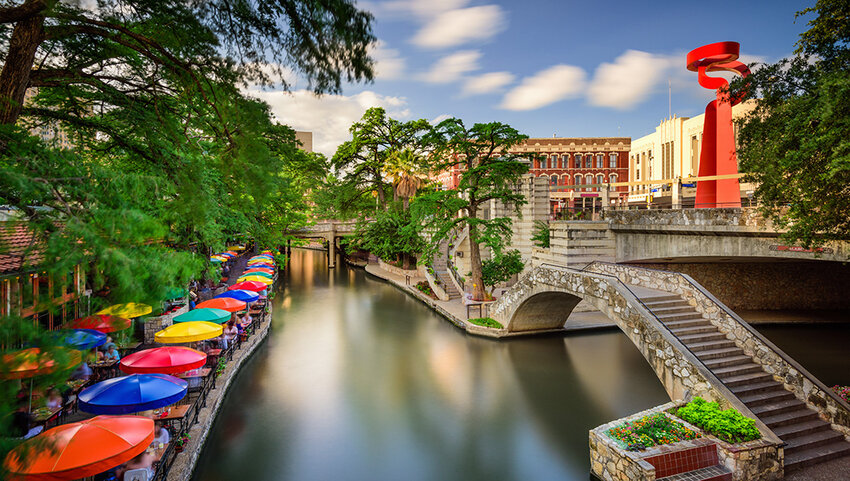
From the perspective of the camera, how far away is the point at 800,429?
10.5 m

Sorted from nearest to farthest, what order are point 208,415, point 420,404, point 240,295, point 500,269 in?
point 208,415
point 420,404
point 240,295
point 500,269

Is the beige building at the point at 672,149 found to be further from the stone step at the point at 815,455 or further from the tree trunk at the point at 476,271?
the stone step at the point at 815,455

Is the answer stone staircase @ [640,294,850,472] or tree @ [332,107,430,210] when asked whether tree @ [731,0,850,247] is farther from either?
tree @ [332,107,430,210]

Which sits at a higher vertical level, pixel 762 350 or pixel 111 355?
pixel 762 350

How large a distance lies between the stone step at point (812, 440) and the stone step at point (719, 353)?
2394 millimetres

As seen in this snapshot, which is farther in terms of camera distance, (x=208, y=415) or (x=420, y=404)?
(x=420, y=404)

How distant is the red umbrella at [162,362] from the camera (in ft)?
37.5

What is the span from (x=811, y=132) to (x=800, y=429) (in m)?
6.60

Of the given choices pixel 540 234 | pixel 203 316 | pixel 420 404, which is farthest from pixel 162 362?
pixel 540 234

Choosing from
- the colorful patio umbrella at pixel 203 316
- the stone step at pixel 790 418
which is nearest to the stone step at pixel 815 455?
the stone step at pixel 790 418

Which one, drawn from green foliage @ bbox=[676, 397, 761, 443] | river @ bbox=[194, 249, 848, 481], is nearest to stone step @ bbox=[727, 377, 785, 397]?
green foliage @ bbox=[676, 397, 761, 443]

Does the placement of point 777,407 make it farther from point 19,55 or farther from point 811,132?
point 19,55

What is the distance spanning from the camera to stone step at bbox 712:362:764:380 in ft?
38.0

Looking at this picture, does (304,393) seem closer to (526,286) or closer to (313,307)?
(526,286)
